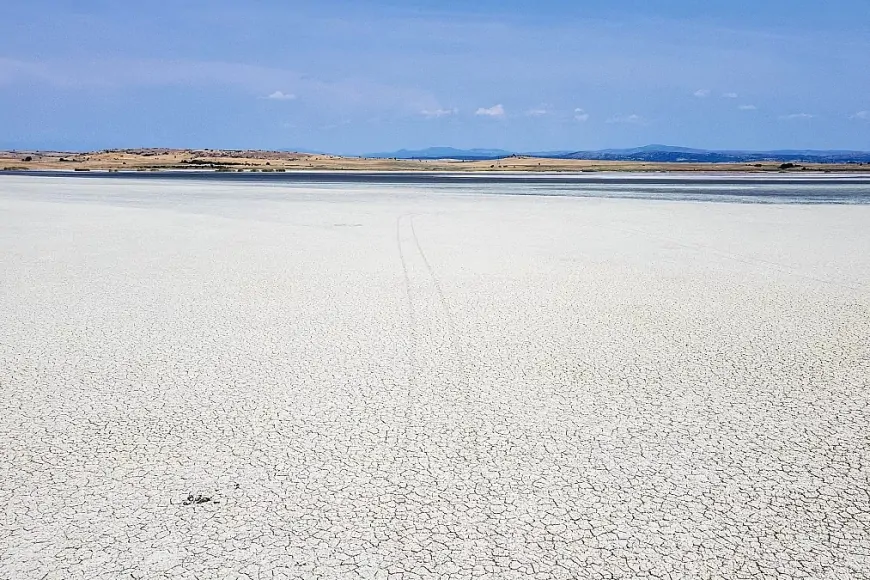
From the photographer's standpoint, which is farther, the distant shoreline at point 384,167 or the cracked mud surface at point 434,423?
the distant shoreline at point 384,167

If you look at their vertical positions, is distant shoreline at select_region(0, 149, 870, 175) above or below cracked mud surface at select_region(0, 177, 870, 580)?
above

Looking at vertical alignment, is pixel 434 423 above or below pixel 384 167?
below

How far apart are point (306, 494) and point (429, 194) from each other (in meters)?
29.2

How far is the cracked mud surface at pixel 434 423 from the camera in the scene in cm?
338

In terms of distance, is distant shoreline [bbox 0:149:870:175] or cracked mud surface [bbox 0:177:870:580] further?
distant shoreline [bbox 0:149:870:175]

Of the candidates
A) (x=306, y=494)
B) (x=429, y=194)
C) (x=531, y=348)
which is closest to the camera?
(x=306, y=494)

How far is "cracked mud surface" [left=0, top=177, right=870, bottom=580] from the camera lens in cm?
338

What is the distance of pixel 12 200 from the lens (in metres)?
28.5

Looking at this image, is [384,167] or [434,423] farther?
[384,167]

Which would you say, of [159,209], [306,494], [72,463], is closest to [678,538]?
[306,494]

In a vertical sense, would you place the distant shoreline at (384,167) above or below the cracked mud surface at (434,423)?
above

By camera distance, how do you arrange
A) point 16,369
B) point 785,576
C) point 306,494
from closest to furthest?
point 785,576
point 306,494
point 16,369

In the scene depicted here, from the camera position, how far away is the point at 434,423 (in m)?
4.85

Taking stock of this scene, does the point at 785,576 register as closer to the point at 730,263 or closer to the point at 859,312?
the point at 859,312
